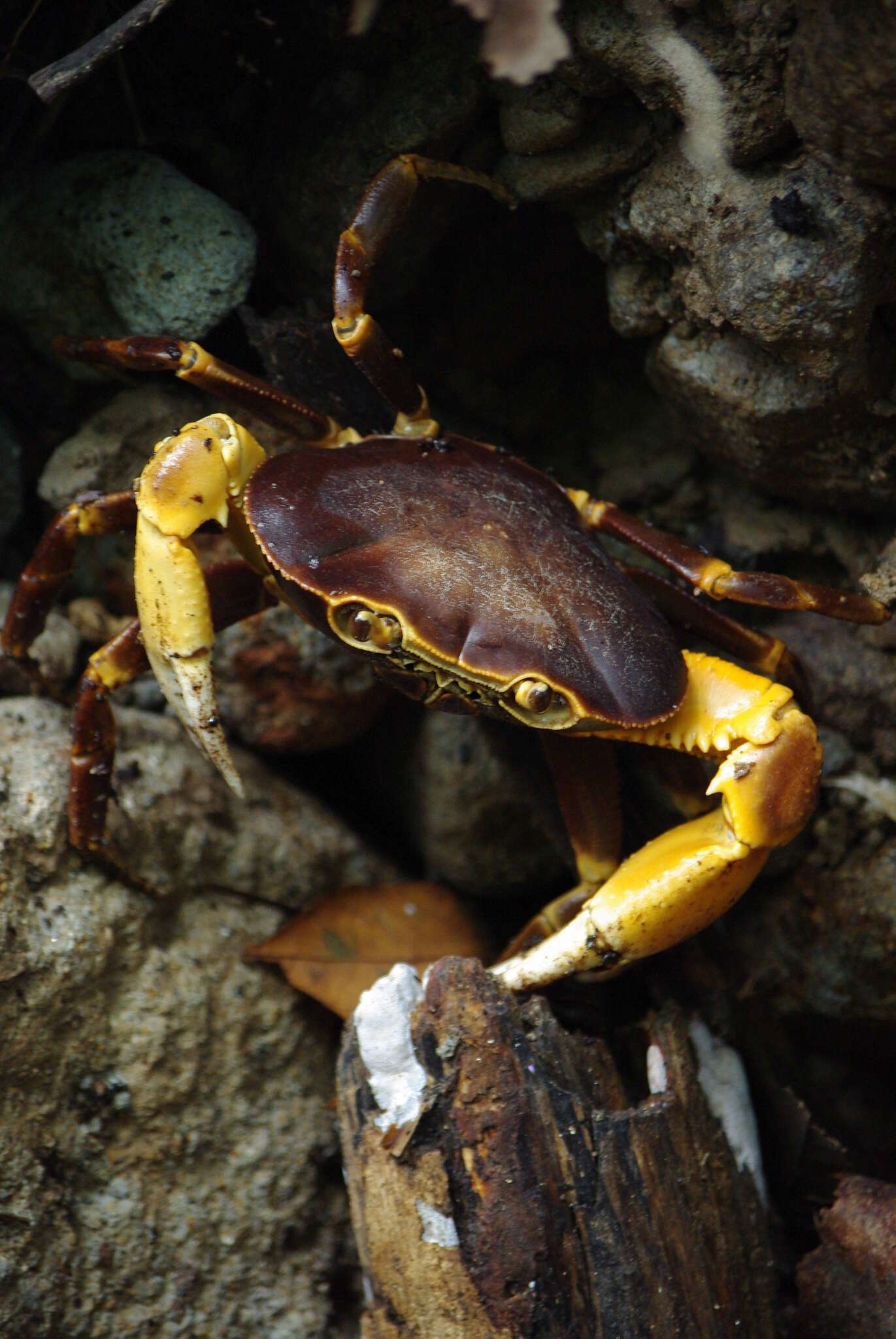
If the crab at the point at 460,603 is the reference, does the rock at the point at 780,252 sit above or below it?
above

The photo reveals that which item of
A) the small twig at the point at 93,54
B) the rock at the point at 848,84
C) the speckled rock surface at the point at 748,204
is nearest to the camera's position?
the rock at the point at 848,84

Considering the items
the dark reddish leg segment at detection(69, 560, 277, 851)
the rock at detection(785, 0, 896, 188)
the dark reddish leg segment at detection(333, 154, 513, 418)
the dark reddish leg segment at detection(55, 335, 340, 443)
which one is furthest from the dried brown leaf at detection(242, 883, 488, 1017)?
the rock at detection(785, 0, 896, 188)

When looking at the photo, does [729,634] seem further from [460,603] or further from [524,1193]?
[524,1193]

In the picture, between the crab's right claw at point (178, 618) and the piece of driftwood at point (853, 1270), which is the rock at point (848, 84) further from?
the piece of driftwood at point (853, 1270)

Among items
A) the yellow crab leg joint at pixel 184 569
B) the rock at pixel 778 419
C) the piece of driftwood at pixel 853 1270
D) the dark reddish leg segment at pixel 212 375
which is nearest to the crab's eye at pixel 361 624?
the yellow crab leg joint at pixel 184 569

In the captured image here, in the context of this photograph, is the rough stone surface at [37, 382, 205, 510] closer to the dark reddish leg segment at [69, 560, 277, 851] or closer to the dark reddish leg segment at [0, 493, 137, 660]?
the dark reddish leg segment at [0, 493, 137, 660]

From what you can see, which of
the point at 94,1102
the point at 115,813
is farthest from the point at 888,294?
the point at 94,1102

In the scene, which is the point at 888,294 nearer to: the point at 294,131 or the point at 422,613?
the point at 422,613
